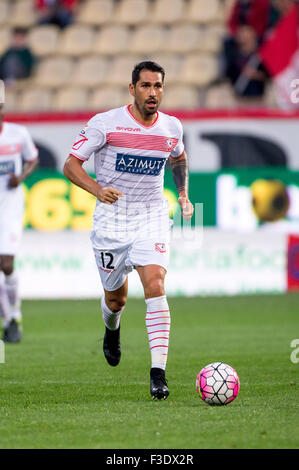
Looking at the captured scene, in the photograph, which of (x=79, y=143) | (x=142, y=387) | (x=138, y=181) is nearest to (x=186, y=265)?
(x=138, y=181)

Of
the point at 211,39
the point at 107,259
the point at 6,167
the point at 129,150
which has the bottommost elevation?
the point at 107,259

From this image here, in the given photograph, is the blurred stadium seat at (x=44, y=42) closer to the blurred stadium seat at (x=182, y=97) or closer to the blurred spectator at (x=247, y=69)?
the blurred stadium seat at (x=182, y=97)

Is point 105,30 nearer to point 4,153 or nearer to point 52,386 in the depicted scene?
point 4,153

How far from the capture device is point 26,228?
16.5 metres

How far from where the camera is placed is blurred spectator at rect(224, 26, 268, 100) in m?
17.1

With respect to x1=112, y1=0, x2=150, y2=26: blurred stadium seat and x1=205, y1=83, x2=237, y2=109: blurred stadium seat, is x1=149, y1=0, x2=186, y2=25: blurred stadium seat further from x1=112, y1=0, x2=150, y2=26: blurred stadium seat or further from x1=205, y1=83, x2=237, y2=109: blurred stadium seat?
x1=205, y1=83, x2=237, y2=109: blurred stadium seat

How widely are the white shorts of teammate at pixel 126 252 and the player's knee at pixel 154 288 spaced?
181 millimetres

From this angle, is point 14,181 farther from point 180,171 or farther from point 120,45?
point 120,45

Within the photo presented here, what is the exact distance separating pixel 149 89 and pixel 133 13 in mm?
13648

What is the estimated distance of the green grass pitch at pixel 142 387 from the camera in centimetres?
518

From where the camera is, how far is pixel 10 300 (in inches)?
426

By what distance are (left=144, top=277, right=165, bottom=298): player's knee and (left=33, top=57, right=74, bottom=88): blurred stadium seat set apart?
12821mm

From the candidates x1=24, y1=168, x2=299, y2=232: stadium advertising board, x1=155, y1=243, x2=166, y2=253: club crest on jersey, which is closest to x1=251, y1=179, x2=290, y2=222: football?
x1=24, y1=168, x2=299, y2=232: stadium advertising board

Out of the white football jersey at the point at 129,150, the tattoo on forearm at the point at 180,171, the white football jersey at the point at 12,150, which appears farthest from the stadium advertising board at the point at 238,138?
the white football jersey at the point at 129,150
